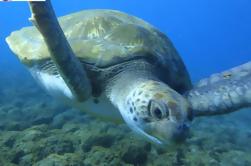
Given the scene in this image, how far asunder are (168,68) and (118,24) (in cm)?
97

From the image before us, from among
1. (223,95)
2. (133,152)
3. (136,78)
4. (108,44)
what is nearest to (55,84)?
(108,44)

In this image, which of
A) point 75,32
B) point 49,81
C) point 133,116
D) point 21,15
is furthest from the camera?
point 21,15

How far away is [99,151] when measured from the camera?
14.9 feet

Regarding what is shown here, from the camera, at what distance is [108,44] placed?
4520 millimetres

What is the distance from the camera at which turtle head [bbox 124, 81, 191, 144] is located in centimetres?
326

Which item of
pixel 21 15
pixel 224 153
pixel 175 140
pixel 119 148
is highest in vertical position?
pixel 21 15

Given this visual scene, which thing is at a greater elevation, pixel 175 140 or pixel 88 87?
pixel 88 87

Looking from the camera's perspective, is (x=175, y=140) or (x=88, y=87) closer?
(x=175, y=140)

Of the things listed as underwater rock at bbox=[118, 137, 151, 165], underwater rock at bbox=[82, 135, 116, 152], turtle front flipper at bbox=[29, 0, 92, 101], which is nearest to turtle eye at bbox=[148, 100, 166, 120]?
turtle front flipper at bbox=[29, 0, 92, 101]

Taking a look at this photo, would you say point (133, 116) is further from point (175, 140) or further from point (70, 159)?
point (70, 159)

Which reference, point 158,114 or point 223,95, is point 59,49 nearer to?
point 158,114

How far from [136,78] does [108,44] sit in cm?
71

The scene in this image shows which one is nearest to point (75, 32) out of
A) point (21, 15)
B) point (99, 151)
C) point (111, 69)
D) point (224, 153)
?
point (111, 69)

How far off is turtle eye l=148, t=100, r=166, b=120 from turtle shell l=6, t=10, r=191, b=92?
1.11m
